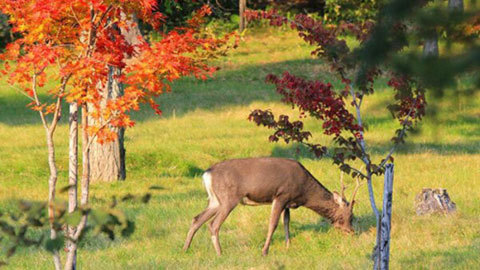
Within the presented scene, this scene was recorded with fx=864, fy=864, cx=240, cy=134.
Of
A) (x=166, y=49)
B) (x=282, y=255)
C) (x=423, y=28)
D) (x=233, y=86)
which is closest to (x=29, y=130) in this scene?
(x=233, y=86)

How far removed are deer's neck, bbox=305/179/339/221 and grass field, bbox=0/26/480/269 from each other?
1.05ft

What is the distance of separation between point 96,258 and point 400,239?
414cm

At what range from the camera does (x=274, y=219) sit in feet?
38.2

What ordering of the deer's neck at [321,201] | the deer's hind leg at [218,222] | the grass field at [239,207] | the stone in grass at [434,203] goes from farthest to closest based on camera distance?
the stone in grass at [434,203]
the deer's neck at [321,201]
the deer's hind leg at [218,222]
the grass field at [239,207]

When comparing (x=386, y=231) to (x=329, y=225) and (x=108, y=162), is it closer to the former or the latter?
(x=329, y=225)

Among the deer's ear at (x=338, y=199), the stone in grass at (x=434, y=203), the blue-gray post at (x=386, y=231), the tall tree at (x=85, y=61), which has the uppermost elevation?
the tall tree at (x=85, y=61)

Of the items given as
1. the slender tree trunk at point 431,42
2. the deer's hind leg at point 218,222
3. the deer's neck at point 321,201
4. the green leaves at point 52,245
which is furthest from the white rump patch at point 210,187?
the slender tree trunk at point 431,42

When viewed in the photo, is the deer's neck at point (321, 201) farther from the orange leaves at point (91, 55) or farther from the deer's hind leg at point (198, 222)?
the orange leaves at point (91, 55)

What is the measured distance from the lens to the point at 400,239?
11922 mm

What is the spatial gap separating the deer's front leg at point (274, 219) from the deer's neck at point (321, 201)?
0.60 metres

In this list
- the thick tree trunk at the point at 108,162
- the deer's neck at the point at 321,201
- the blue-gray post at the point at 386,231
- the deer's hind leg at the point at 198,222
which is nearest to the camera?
the blue-gray post at the point at 386,231

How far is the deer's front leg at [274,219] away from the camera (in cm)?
1151

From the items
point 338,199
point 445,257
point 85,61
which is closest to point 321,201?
point 338,199

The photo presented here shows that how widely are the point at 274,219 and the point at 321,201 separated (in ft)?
3.49
